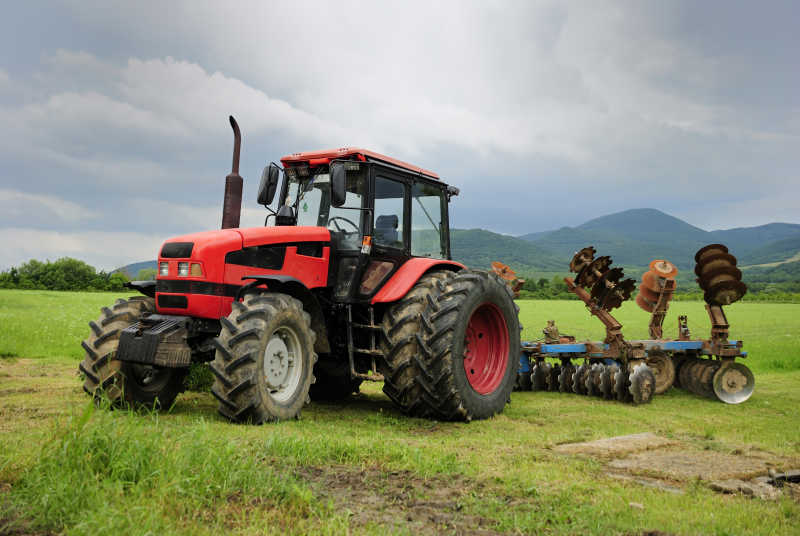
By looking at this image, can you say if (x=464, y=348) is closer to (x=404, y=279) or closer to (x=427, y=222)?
(x=404, y=279)

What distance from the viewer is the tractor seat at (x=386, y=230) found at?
23.2 feet

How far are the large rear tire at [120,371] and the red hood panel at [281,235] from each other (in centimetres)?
138

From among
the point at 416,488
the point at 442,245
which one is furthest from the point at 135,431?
the point at 442,245

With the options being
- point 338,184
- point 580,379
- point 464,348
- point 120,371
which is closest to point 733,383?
point 580,379

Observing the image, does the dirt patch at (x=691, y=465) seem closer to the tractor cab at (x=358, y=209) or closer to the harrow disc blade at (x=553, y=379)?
the tractor cab at (x=358, y=209)

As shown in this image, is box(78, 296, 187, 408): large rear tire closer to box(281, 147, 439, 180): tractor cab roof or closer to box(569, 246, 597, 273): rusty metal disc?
box(281, 147, 439, 180): tractor cab roof

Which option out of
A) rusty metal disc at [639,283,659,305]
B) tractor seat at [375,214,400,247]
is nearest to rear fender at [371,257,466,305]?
tractor seat at [375,214,400,247]

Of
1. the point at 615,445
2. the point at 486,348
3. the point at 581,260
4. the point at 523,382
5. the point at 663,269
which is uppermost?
the point at 581,260

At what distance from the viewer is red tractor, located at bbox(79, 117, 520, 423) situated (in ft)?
18.2

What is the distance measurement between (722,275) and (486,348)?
15.0 ft

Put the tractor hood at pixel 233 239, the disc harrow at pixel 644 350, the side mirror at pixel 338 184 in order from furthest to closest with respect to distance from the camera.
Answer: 1. the disc harrow at pixel 644 350
2. the side mirror at pixel 338 184
3. the tractor hood at pixel 233 239

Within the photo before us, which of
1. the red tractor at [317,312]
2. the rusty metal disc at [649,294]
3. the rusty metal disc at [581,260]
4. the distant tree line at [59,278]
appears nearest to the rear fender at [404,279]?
the red tractor at [317,312]

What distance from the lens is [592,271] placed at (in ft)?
31.4

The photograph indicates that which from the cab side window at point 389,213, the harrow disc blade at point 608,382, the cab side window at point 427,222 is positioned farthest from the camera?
the harrow disc blade at point 608,382
